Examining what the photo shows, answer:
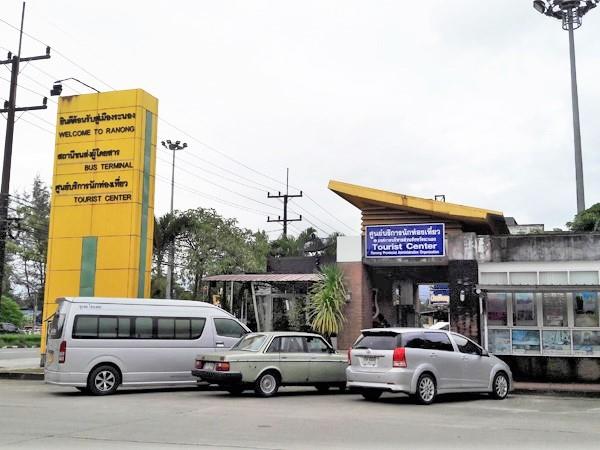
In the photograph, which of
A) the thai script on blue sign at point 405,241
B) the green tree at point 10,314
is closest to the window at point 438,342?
the thai script on blue sign at point 405,241

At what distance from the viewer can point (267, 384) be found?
14203 millimetres

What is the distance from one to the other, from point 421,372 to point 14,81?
20.3m

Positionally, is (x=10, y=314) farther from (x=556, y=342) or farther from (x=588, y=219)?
(x=556, y=342)

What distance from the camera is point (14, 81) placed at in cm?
2523

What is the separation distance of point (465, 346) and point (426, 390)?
177cm

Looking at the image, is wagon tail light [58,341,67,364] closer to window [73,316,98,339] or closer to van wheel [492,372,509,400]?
window [73,316,98,339]

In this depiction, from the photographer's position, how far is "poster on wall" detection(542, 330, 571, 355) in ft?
60.5

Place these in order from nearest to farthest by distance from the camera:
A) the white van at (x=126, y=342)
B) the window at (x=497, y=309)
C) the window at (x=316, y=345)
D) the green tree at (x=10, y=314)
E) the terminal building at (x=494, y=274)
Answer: the white van at (x=126, y=342), the window at (x=316, y=345), the terminal building at (x=494, y=274), the window at (x=497, y=309), the green tree at (x=10, y=314)

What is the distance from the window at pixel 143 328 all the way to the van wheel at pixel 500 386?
319 inches

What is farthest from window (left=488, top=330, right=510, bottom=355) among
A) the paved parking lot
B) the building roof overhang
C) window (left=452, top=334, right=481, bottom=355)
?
window (left=452, top=334, right=481, bottom=355)

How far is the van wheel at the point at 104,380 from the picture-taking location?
14297mm

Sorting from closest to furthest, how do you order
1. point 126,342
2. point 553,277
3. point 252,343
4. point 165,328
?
point 252,343
point 126,342
point 165,328
point 553,277

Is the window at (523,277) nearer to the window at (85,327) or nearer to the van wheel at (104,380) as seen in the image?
the van wheel at (104,380)

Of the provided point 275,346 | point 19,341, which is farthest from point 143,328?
point 19,341
